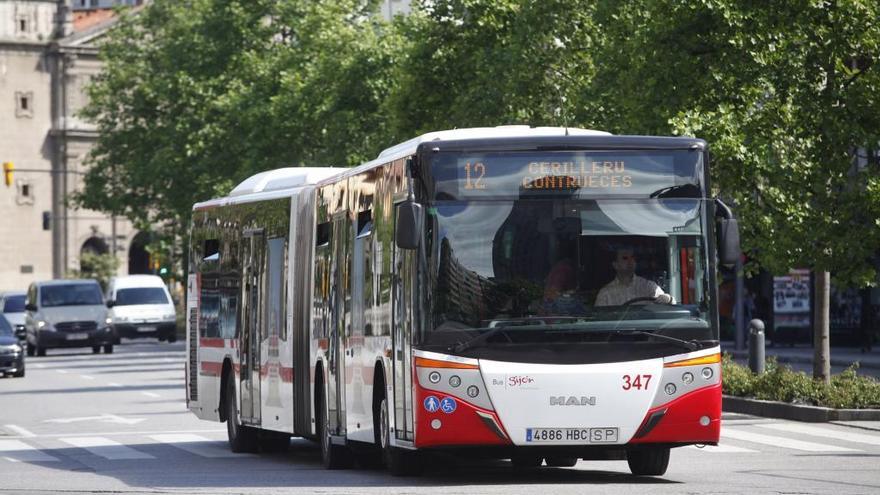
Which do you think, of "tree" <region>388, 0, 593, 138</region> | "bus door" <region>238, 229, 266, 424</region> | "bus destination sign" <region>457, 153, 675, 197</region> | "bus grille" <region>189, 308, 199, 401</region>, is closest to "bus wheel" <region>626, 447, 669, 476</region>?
"bus destination sign" <region>457, 153, 675, 197</region>

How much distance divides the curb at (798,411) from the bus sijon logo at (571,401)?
932cm

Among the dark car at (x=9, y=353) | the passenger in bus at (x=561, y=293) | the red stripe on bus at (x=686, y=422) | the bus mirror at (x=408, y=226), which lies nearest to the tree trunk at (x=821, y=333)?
the red stripe on bus at (x=686, y=422)

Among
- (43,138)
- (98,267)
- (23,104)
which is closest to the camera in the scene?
(98,267)

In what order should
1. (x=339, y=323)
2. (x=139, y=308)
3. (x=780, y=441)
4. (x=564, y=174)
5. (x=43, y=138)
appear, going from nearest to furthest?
1. (x=564, y=174)
2. (x=339, y=323)
3. (x=780, y=441)
4. (x=139, y=308)
5. (x=43, y=138)

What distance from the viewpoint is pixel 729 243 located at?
50.0 feet

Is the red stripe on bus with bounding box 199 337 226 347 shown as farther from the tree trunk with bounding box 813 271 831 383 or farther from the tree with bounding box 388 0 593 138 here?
the tree with bounding box 388 0 593 138

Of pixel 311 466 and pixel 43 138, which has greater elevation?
pixel 43 138

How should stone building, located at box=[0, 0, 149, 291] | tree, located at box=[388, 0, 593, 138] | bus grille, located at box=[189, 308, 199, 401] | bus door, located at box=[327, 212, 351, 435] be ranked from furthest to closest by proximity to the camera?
1. stone building, located at box=[0, 0, 149, 291]
2. tree, located at box=[388, 0, 593, 138]
3. bus grille, located at box=[189, 308, 199, 401]
4. bus door, located at box=[327, 212, 351, 435]

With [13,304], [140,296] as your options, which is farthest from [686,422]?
[13,304]

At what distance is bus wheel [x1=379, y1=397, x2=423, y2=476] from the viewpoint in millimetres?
16203

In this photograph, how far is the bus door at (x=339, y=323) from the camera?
17.6 metres

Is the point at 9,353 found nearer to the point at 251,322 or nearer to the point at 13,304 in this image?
the point at 251,322

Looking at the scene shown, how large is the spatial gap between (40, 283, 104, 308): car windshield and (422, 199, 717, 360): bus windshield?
42938 millimetres

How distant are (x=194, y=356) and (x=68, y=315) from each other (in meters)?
34.2
